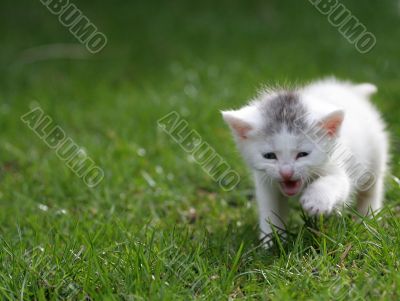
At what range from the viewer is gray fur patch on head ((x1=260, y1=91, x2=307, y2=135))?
386cm

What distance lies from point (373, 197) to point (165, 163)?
2060 millimetres

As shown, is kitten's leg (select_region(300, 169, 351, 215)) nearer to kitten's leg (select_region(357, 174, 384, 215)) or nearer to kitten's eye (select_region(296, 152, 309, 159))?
kitten's eye (select_region(296, 152, 309, 159))

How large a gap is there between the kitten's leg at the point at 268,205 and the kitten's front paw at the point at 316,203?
497mm

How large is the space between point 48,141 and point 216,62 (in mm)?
2928

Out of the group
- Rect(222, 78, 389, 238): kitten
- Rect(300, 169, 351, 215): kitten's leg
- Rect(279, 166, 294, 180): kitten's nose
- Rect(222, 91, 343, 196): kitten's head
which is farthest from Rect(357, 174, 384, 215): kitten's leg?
Rect(279, 166, 294, 180): kitten's nose

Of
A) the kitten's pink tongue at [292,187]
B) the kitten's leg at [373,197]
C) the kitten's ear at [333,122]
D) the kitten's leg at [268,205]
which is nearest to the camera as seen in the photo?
the kitten's ear at [333,122]

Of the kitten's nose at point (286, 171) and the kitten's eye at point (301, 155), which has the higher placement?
the kitten's eye at point (301, 155)

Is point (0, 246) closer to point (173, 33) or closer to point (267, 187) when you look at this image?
point (267, 187)

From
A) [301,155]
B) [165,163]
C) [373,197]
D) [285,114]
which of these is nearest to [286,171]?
[301,155]

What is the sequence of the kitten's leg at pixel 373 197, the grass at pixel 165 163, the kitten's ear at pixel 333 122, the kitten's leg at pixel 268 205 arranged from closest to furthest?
the grass at pixel 165 163 → the kitten's ear at pixel 333 122 → the kitten's leg at pixel 268 205 → the kitten's leg at pixel 373 197

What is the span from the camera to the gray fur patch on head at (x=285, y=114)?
386 cm

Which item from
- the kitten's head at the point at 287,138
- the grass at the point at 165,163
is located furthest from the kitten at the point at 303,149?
the grass at the point at 165,163

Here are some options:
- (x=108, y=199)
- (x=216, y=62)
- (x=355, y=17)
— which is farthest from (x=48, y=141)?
(x=355, y=17)

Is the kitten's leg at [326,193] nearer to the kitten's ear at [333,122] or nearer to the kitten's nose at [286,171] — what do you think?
the kitten's nose at [286,171]
